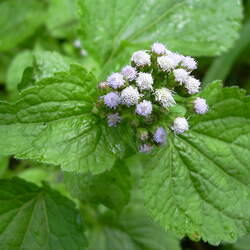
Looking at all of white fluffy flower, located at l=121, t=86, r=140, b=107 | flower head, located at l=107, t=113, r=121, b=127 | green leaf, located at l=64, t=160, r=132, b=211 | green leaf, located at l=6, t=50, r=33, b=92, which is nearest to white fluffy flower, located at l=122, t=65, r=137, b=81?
white fluffy flower, located at l=121, t=86, r=140, b=107

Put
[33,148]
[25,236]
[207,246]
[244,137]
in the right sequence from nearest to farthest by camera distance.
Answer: [33,148] → [244,137] → [25,236] → [207,246]

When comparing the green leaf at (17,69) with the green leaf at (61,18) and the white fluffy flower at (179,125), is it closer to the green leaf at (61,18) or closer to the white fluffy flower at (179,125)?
the green leaf at (61,18)

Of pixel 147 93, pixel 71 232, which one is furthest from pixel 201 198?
pixel 71 232

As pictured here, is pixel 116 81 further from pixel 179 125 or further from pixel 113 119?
pixel 179 125

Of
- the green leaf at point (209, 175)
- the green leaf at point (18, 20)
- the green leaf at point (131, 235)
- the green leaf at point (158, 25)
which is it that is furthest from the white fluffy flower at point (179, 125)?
the green leaf at point (18, 20)

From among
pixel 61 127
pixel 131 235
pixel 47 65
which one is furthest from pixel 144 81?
pixel 131 235

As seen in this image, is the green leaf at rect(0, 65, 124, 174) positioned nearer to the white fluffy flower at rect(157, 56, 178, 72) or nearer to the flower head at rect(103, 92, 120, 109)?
the flower head at rect(103, 92, 120, 109)

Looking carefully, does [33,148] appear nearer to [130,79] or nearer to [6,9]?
[130,79]
